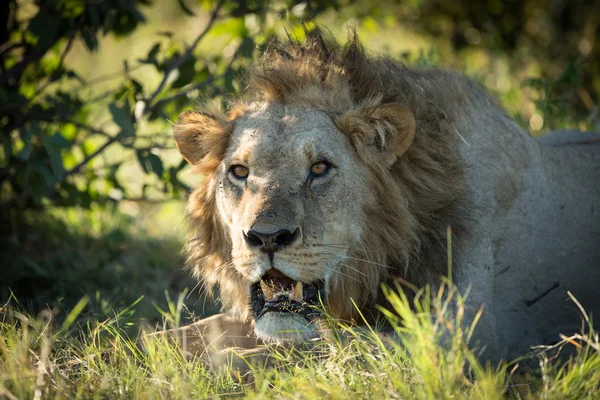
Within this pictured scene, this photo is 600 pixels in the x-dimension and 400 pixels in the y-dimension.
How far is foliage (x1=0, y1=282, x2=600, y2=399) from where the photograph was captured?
2.88 m

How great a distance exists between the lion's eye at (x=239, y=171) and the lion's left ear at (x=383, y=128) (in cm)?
51

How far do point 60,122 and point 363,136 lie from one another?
9.24 feet

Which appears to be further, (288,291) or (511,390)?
(288,291)

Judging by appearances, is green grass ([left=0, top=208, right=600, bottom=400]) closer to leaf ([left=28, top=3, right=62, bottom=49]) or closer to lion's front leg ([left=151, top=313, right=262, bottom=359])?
lion's front leg ([left=151, top=313, right=262, bottom=359])

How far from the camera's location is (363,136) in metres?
3.96

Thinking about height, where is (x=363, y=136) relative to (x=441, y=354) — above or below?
above

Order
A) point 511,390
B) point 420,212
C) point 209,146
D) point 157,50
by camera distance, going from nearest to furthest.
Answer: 1. point 511,390
2. point 420,212
3. point 209,146
4. point 157,50

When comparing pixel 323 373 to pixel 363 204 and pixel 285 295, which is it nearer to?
pixel 285 295

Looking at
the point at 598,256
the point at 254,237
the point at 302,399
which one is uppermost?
the point at 254,237

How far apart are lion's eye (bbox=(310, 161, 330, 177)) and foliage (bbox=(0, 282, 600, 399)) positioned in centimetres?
75

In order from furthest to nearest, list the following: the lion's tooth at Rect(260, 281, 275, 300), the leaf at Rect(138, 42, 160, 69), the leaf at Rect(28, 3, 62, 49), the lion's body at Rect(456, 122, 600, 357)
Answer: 1. the leaf at Rect(138, 42, 160, 69)
2. the leaf at Rect(28, 3, 62, 49)
3. the lion's body at Rect(456, 122, 600, 357)
4. the lion's tooth at Rect(260, 281, 275, 300)

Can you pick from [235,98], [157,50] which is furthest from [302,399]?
[157,50]

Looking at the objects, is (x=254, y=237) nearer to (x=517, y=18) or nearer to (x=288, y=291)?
(x=288, y=291)

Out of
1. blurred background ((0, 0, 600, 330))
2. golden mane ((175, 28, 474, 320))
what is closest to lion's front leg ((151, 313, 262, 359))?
golden mane ((175, 28, 474, 320))
